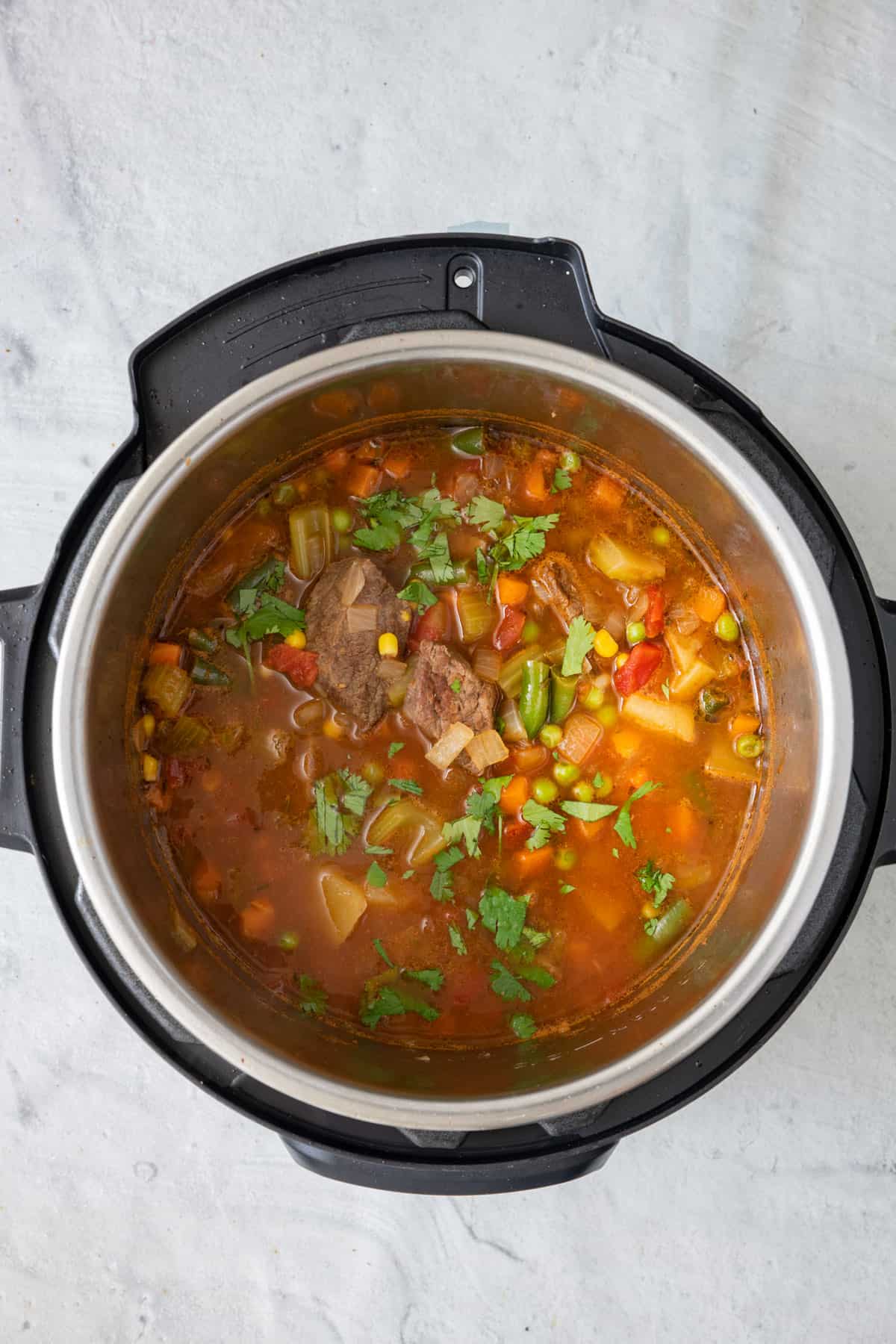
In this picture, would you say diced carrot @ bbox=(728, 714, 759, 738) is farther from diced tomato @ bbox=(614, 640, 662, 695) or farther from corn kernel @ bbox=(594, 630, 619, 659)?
corn kernel @ bbox=(594, 630, 619, 659)

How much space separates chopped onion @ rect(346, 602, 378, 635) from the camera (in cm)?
272

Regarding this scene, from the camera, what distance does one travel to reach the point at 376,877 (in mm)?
2748

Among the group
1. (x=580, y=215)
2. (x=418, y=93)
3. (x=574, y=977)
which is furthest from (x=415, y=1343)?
(x=418, y=93)

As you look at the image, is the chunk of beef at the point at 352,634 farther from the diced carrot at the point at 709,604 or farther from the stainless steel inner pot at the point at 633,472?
the diced carrot at the point at 709,604

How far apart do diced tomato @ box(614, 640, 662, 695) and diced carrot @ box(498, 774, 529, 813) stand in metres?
0.38

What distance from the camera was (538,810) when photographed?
9.09ft

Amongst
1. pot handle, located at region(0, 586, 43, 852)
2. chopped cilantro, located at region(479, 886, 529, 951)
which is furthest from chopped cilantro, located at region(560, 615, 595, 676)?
pot handle, located at region(0, 586, 43, 852)

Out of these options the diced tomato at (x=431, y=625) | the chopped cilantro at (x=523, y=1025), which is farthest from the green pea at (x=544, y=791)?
the chopped cilantro at (x=523, y=1025)

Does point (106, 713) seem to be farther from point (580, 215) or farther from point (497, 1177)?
point (580, 215)

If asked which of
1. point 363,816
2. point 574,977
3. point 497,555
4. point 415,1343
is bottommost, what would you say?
point 415,1343

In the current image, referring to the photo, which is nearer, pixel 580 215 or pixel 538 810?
pixel 538 810

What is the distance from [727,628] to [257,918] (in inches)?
60.6

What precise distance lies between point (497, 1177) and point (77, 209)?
2.93 m

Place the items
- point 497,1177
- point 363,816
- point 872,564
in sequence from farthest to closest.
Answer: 1. point 872,564
2. point 363,816
3. point 497,1177
